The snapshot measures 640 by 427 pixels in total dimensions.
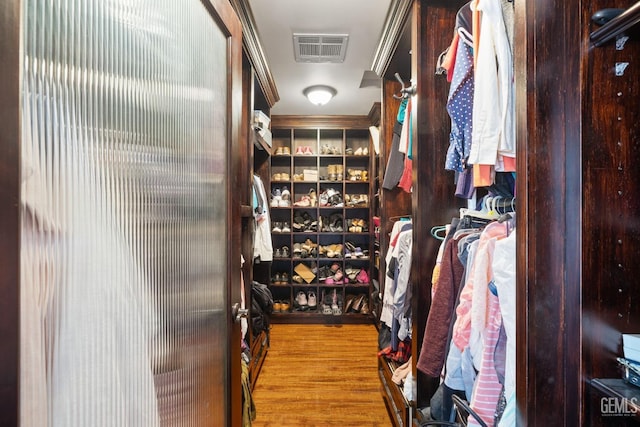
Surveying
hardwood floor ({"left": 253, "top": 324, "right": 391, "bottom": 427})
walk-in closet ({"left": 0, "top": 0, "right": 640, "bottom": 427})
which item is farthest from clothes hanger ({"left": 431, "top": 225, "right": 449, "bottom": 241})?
hardwood floor ({"left": 253, "top": 324, "right": 391, "bottom": 427})

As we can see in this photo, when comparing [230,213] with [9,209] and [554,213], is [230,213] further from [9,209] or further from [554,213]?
[554,213]

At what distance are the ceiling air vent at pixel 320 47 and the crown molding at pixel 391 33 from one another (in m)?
0.28

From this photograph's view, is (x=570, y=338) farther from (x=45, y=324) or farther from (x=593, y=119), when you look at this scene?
(x=45, y=324)

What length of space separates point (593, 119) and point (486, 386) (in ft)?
2.58

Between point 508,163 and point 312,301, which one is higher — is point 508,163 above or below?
above

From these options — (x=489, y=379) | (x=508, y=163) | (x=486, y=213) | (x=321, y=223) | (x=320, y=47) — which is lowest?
(x=489, y=379)

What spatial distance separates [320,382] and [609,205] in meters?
2.22

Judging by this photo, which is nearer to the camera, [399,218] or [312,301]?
[399,218]

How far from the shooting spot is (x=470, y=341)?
3.34 feet

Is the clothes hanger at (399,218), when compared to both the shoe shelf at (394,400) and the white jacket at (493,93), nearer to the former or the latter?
the shoe shelf at (394,400)

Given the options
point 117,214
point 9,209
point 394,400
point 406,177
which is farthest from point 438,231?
point 9,209

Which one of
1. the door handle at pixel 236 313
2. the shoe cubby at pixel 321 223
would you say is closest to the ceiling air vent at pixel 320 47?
the shoe cubby at pixel 321 223

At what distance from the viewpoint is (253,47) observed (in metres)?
1.94

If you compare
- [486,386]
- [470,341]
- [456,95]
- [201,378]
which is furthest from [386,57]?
[201,378]
